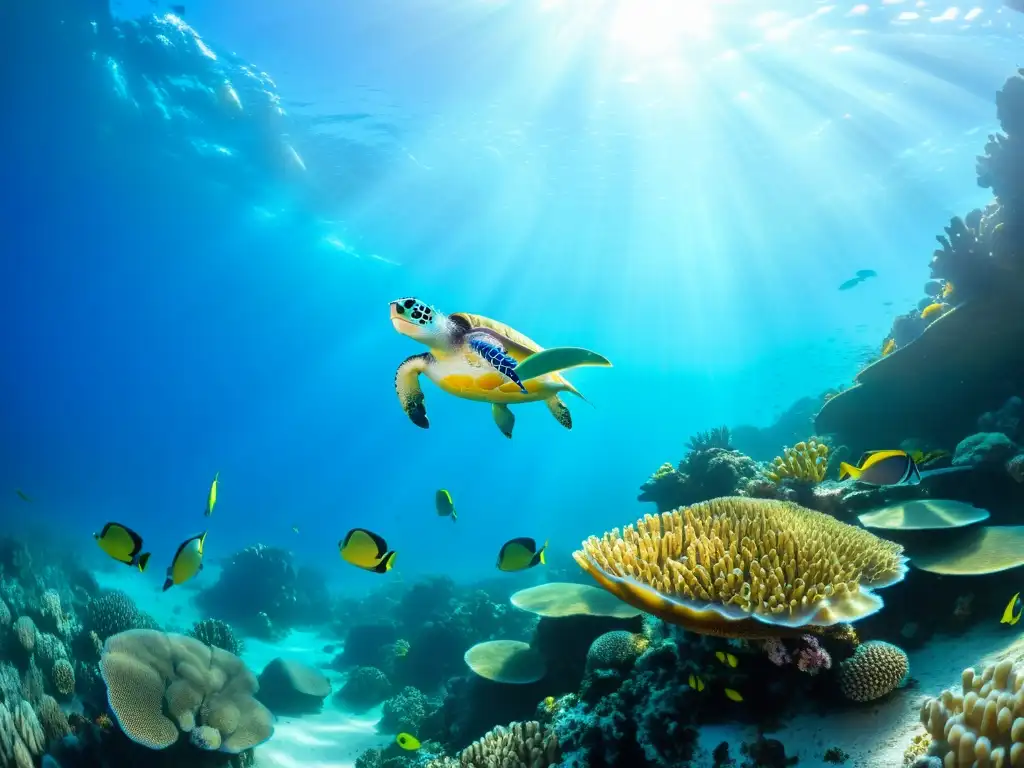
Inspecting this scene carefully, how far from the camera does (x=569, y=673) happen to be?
248 inches

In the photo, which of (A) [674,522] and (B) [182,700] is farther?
(B) [182,700]

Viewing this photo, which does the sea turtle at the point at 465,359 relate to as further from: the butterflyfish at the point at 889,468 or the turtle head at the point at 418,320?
the butterflyfish at the point at 889,468

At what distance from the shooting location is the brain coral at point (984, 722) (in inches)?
89.6

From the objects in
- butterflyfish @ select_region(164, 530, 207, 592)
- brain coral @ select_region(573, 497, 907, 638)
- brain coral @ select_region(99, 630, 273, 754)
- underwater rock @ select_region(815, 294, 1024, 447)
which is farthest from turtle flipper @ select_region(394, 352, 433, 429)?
underwater rock @ select_region(815, 294, 1024, 447)

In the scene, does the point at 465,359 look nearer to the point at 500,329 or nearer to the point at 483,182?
the point at 500,329

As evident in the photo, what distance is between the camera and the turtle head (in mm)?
1598

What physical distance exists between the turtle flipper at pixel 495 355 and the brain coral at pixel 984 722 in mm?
2793

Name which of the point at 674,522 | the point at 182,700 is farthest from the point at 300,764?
the point at 674,522

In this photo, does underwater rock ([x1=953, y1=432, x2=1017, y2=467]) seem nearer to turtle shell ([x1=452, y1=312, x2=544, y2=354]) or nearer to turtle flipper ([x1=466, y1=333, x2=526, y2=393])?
turtle shell ([x1=452, y1=312, x2=544, y2=354])

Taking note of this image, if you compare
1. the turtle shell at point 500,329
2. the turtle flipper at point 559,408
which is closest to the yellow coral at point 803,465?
the turtle flipper at point 559,408

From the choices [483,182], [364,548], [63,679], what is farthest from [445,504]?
[483,182]

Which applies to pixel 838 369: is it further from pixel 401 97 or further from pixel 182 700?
pixel 182 700

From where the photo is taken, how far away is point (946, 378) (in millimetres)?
7973

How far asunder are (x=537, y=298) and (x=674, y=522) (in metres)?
40.0
